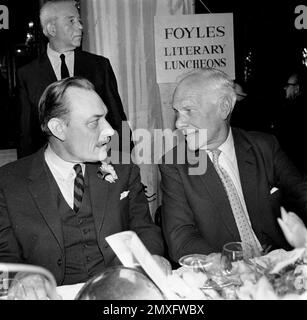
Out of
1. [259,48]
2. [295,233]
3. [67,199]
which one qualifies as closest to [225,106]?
[67,199]

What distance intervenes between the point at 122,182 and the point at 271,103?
10.9 feet

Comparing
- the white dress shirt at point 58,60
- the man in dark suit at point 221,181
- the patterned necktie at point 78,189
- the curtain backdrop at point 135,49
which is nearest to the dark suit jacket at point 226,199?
the man in dark suit at point 221,181

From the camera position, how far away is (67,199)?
7.33 feet

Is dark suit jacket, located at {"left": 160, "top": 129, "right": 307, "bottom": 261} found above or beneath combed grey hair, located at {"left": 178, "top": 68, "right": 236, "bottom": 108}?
beneath

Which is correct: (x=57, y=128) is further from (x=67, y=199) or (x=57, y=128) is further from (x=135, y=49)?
(x=135, y=49)

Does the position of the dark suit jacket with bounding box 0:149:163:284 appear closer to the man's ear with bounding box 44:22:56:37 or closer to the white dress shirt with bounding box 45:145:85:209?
the white dress shirt with bounding box 45:145:85:209

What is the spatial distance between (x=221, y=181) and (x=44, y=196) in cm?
95

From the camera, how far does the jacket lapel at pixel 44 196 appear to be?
214 centimetres

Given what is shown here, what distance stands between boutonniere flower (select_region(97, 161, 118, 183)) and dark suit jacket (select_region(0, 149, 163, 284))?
0.08 ft

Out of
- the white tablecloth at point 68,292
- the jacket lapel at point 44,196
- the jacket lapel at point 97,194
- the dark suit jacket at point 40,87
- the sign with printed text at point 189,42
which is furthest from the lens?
the sign with printed text at point 189,42

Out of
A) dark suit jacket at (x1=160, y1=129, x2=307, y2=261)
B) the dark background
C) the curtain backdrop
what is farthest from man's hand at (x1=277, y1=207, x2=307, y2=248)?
the dark background

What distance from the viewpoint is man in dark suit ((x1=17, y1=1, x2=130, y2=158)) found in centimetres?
365

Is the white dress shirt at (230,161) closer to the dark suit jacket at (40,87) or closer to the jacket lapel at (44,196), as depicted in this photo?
the jacket lapel at (44,196)
